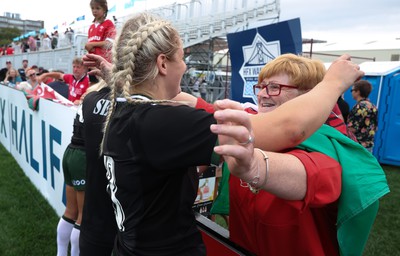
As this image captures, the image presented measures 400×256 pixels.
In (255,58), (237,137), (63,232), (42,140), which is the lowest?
(63,232)

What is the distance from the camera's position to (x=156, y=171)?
3.71 ft

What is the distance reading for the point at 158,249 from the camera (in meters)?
1.23

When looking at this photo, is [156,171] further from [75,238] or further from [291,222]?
[75,238]

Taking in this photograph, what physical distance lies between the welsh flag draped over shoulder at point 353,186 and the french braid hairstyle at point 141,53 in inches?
24.2

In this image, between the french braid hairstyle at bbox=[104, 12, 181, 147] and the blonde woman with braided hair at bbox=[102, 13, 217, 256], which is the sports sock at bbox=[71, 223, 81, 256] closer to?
the blonde woman with braided hair at bbox=[102, 13, 217, 256]

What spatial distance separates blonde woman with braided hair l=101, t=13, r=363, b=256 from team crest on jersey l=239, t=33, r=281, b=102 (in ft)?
9.68

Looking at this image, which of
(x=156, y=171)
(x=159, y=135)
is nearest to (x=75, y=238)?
(x=156, y=171)

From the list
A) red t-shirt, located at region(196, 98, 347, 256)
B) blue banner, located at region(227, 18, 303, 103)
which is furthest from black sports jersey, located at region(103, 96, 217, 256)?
blue banner, located at region(227, 18, 303, 103)

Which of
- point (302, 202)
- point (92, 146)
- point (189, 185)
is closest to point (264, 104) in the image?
point (189, 185)

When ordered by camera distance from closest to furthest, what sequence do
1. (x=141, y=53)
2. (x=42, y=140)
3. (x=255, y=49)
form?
(x=141, y=53)
(x=42, y=140)
(x=255, y=49)

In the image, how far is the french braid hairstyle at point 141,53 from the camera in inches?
48.3

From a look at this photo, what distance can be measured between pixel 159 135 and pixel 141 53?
37 cm

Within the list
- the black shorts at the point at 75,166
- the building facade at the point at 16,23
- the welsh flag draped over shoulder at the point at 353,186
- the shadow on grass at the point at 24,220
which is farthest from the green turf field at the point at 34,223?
the building facade at the point at 16,23

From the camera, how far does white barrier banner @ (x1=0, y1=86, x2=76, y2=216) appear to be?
3.62 metres
